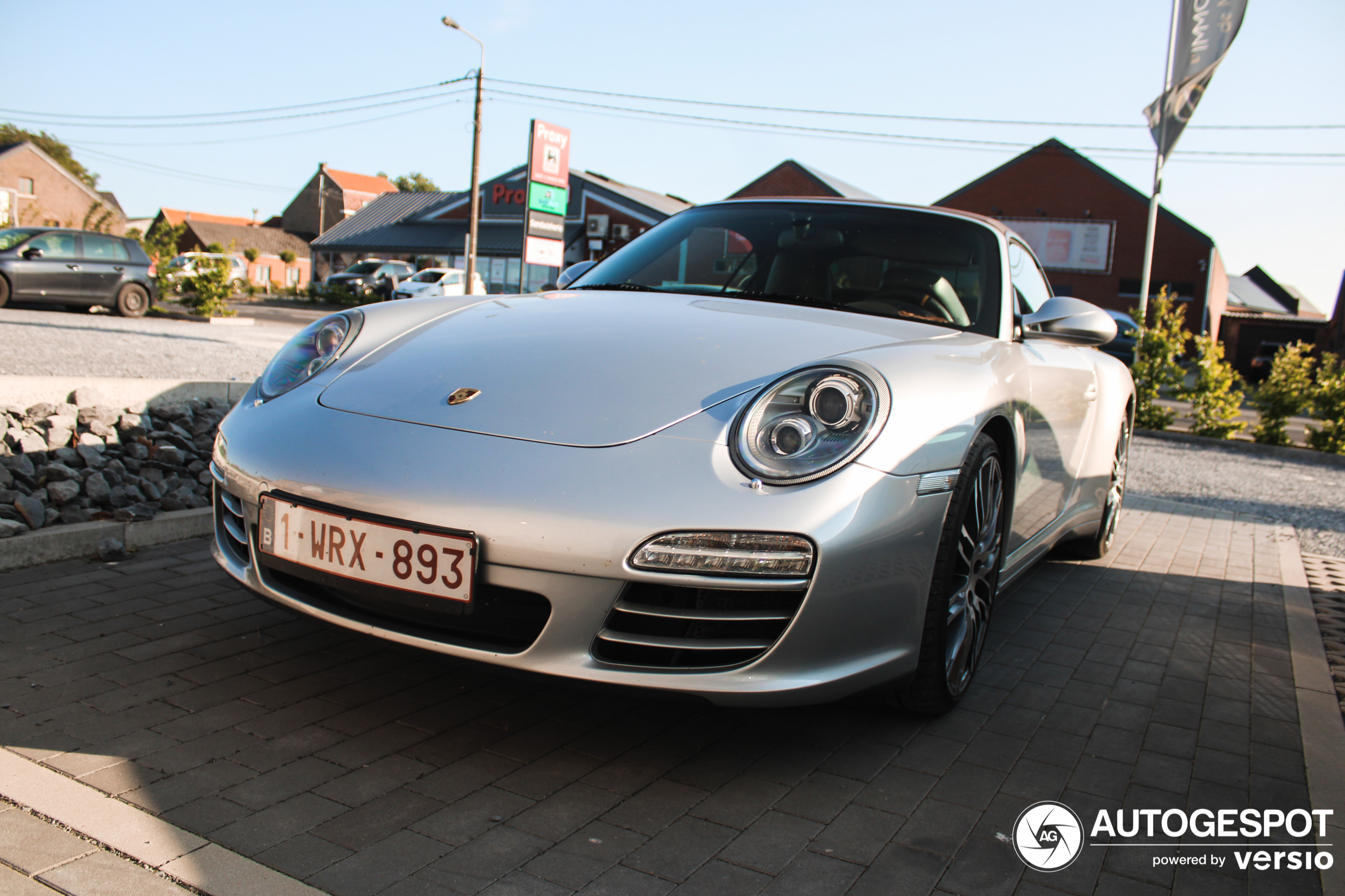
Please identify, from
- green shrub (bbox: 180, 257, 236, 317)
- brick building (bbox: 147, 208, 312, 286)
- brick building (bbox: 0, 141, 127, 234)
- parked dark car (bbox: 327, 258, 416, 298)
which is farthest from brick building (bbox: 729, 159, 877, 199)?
brick building (bbox: 147, 208, 312, 286)

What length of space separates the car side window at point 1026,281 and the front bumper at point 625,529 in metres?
1.46

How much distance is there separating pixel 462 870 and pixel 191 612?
1.65m

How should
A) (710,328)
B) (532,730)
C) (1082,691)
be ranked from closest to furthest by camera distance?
(532,730)
(710,328)
(1082,691)

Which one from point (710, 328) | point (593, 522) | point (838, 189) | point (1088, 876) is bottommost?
point (1088, 876)

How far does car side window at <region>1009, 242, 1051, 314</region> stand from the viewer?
3.28 metres

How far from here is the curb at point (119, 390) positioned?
3.95 m

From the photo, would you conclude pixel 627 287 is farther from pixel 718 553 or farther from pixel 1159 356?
pixel 1159 356

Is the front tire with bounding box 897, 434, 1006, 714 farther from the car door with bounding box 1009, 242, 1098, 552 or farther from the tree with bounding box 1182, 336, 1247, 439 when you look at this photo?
the tree with bounding box 1182, 336, 1247, 439

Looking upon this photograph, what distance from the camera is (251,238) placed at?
67750 millimetres

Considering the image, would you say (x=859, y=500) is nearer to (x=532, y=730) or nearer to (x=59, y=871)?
(x=532, y=730)

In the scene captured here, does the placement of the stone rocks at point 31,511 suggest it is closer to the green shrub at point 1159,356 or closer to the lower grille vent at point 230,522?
the lower grille vent at point 230,522

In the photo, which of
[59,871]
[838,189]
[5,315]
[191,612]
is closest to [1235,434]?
[191,612]

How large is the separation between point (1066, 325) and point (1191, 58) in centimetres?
1030

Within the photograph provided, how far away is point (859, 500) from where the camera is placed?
1948 mm
